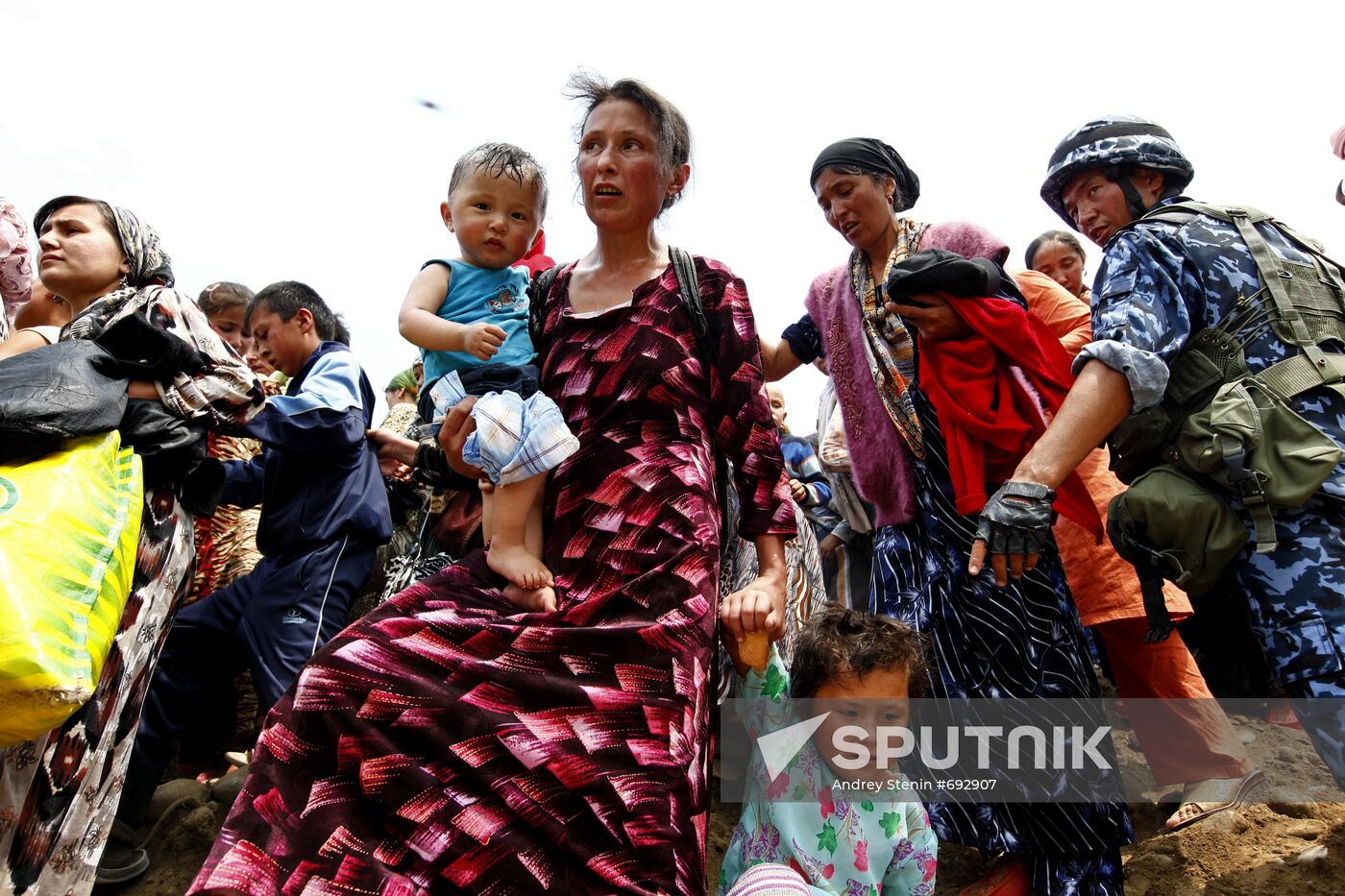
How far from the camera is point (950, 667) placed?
2918 mm

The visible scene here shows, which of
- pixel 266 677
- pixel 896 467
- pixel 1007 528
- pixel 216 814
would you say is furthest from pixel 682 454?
pixel 216 814

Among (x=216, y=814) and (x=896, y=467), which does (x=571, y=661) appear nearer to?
(x=896, y=467)

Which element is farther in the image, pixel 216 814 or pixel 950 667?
pixel 216 814

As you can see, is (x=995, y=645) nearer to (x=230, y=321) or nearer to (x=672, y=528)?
(x=672, y=528)

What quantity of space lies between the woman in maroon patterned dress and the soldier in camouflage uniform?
678mm

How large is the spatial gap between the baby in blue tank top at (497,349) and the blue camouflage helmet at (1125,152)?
64.7 inches

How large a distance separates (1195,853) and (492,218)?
9.96ft

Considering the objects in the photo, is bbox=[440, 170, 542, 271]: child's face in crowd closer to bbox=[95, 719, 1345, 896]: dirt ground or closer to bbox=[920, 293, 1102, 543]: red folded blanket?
bbox=[920, 293, 1102, 543]: red folded blanket

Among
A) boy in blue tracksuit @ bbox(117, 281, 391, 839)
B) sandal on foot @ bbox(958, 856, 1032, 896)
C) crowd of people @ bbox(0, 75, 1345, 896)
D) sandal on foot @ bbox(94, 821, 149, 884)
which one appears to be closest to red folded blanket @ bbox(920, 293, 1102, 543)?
crowd of people @ bbox(0, 75, 1345, 896)

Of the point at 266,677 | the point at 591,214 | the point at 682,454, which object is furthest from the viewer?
the point at 266,677

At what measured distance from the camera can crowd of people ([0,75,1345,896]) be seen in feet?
5.90

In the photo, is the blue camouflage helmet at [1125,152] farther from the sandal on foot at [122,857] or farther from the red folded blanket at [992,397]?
the sandal on foot at [122,857]

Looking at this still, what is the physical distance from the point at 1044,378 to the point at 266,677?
2678 millimetres

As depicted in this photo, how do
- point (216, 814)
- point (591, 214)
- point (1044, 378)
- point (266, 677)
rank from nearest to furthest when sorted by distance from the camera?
point (591, 214) → point (1044, 378) → point (266, 677) → point (216, 814)
